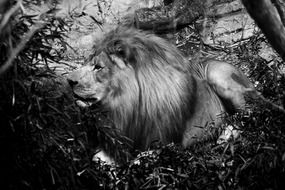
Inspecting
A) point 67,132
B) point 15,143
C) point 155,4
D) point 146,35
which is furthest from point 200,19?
point 15,143

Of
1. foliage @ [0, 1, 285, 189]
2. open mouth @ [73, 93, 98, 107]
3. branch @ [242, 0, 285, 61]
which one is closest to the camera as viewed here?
branch @ [242, 0, 285, 61]

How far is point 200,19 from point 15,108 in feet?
12.5

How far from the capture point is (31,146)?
11.4ft

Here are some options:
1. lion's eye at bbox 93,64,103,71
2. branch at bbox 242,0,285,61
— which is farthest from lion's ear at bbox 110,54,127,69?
branch at bbox 242,0,285,61

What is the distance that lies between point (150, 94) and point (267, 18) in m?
2.35

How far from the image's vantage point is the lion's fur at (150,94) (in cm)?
478

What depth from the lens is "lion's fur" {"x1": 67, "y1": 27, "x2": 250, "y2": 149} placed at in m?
4.78

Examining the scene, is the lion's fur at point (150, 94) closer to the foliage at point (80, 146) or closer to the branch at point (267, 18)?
Answer: the foliage at point (80, 146)

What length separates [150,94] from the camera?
4812mm

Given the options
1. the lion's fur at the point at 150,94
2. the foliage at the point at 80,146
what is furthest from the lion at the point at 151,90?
the foliage at the point at 80,146

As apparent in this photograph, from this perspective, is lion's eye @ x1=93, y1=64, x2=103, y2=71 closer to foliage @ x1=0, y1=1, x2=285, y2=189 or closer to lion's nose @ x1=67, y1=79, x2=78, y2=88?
lion's nose @ x1=67, y1=79, x2=78, y2=88

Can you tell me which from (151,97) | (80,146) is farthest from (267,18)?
(151,97)

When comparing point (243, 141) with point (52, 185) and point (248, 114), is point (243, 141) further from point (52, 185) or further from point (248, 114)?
point (52, 185)

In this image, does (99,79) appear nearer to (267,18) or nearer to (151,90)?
(151,90)
